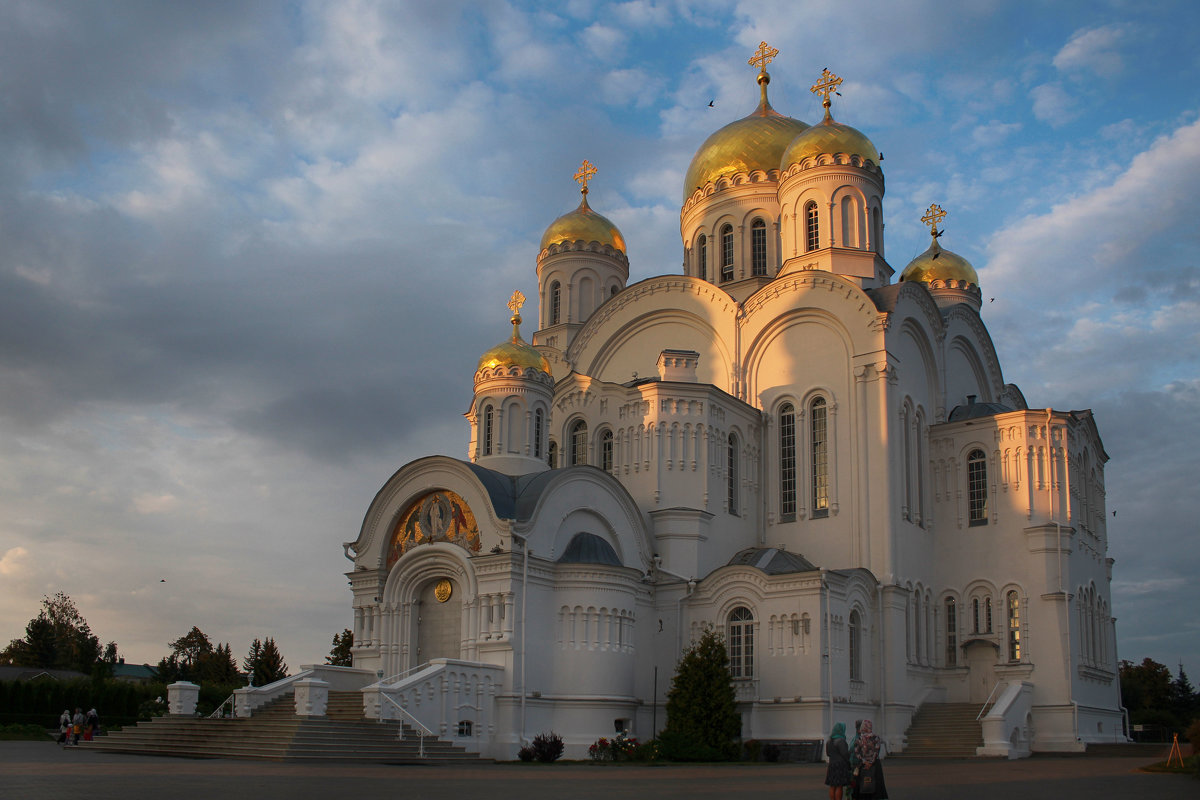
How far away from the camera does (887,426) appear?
27.0m

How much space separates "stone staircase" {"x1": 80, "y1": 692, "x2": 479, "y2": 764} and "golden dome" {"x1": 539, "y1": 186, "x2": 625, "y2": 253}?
1932 centimetres

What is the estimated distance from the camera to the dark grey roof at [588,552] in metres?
24.0

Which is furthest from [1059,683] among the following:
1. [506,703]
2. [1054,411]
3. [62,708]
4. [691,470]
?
[62,708]

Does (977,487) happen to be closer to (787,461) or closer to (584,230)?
(787,461)

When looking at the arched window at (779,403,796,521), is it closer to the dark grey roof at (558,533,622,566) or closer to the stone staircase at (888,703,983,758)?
the stone staircase at (888,703,983,758)

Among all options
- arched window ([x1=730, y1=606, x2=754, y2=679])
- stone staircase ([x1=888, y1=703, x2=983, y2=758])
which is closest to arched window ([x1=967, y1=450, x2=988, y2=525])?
stone staircase ([x1=888, y1=703, x2=983, y2=758])

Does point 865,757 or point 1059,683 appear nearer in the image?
point 865,757

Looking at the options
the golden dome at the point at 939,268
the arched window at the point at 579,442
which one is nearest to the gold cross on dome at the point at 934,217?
the golden dome at the point at 939,268

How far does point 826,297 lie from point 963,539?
23.4ft

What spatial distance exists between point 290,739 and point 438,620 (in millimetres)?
6015

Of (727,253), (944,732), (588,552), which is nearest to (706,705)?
(588,552)

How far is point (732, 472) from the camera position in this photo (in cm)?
2845

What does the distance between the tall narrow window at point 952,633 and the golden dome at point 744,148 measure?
45.1ft

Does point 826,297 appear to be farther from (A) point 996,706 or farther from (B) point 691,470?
(A) point 996,706
